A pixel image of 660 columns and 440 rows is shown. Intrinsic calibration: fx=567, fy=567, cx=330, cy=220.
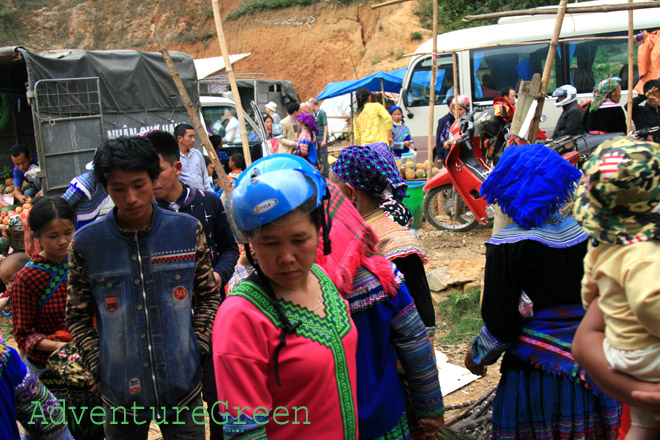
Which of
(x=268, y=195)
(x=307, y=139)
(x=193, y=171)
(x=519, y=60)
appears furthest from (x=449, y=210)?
(x=268, y=195)

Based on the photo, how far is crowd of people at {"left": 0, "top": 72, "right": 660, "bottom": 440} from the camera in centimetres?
151

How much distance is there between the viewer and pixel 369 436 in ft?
6.41

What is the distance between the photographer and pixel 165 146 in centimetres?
320

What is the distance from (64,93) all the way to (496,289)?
832 cm

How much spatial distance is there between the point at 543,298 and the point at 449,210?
625 cm

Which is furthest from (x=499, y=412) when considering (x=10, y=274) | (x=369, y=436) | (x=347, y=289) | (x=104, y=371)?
(x=10, y=274)

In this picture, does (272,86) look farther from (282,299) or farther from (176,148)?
(282,299)

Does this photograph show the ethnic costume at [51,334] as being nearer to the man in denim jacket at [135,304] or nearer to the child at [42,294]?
the child at [42,294]

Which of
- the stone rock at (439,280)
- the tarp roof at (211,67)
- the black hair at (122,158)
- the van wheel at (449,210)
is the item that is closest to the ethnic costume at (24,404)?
the black hair at (122,158)

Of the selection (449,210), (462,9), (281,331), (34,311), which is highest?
(462,9)

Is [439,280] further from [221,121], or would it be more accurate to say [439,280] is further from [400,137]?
[221,121]

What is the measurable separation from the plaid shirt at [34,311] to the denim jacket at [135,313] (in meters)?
0.49

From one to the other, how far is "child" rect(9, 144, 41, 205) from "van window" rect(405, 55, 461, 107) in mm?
8143

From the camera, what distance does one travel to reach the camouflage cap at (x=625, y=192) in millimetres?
1402
